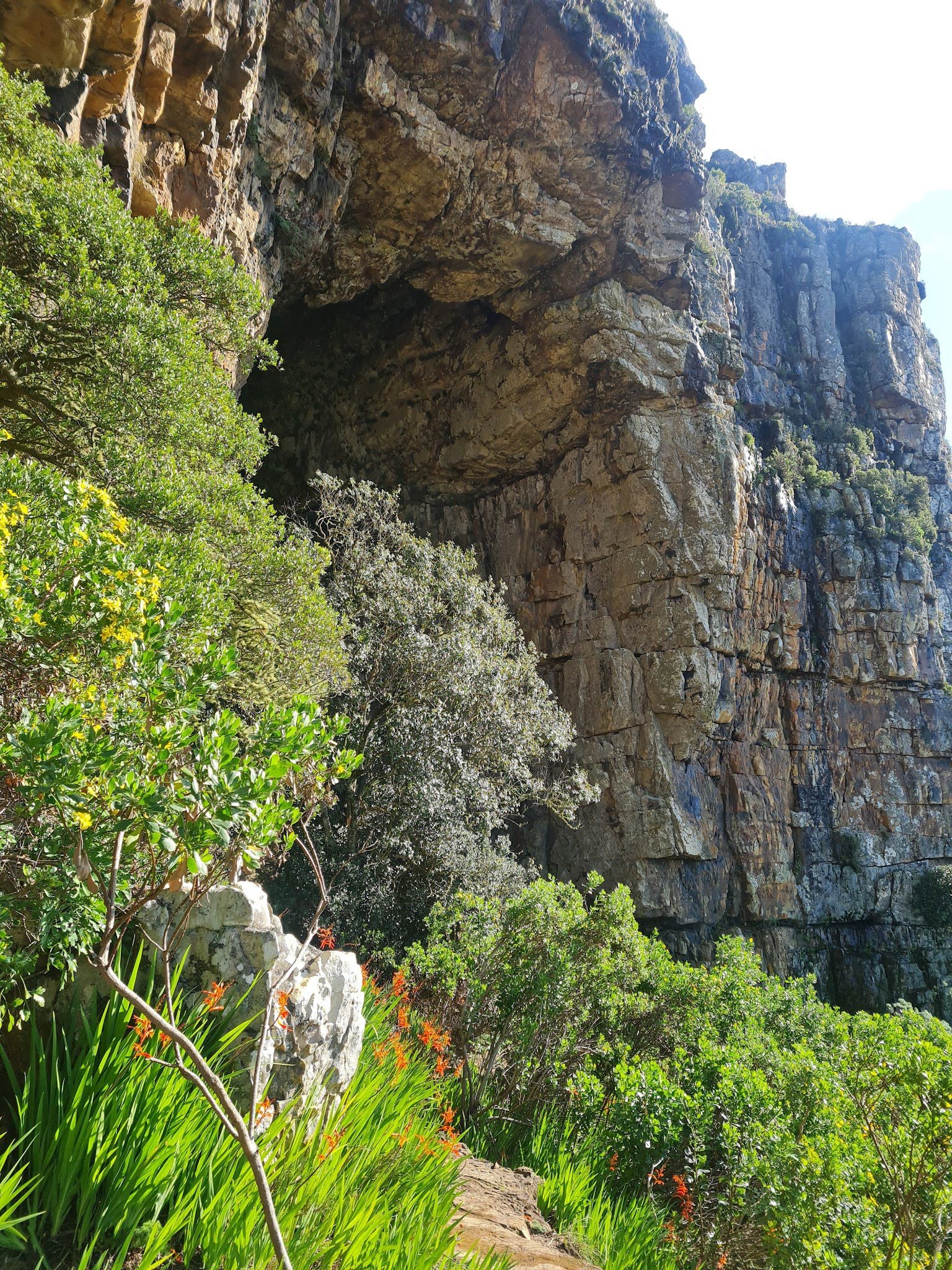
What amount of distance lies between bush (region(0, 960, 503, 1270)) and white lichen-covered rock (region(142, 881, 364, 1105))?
0.24 metres

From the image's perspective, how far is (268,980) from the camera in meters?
3.42

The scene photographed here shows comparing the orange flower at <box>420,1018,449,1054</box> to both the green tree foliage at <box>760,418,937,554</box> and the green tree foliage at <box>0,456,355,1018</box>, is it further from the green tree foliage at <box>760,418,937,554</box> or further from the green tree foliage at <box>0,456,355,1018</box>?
the green tree foliage at <box>760,418,937,554</box>

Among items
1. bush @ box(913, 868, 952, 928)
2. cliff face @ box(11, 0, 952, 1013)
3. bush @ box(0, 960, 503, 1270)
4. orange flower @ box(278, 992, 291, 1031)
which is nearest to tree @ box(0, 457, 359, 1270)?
bush @ box(0, 960, 503, 1270)

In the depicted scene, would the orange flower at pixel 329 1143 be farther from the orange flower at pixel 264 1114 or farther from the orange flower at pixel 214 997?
the orange flower at pixel 214 997

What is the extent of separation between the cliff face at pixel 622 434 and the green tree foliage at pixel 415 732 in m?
5.31

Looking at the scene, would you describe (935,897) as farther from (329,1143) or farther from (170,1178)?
(170,1178)

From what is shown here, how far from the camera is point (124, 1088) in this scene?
8.32ft

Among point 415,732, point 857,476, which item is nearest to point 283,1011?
point 415,732

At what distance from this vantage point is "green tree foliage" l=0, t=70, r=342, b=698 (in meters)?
5.65

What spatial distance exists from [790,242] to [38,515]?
30731mm

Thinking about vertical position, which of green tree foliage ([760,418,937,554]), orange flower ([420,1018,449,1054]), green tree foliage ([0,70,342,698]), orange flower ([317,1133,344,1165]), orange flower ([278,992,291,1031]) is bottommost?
orange flower ([420,1018,449,1054])

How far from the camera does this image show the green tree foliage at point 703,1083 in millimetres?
4547

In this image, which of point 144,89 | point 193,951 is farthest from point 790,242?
point 193,951

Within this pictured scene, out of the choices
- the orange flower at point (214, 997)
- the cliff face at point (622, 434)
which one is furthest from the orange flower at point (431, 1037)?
the cliff face at point (622, 434)
